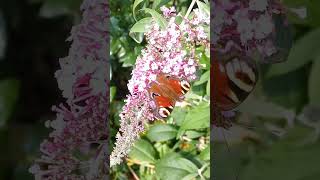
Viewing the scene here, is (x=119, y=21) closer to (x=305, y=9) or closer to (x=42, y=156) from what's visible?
(x=42, y=156)

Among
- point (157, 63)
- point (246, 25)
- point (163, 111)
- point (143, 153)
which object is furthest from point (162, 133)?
point (246, 25)

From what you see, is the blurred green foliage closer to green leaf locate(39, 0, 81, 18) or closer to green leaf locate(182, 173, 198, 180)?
green leaf locate(39, 0, 81, 18)

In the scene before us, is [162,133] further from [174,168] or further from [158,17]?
[158,17]

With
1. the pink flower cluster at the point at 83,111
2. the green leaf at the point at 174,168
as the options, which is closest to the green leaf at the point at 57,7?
the pink flower cluster at the point at 83,111

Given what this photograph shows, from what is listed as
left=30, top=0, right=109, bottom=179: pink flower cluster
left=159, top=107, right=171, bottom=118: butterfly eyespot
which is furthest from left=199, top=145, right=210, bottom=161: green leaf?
left=30, top=0, right=109, bottom=179: pink flower cluster

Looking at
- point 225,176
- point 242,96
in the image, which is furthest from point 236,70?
point 225,176

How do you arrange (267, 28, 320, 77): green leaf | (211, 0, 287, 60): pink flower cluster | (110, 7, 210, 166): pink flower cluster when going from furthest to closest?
(110, 7, 210, 166): pink flower cluster < (211, 0, 287, 60): pink flower cluster < (267, 28, 320, 77): green leaf
